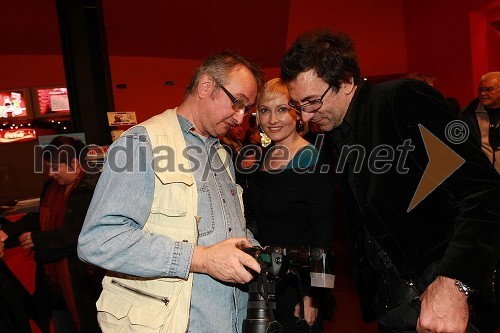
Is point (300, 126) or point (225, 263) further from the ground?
point (300, 126)

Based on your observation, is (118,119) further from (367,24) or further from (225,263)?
(367,24)

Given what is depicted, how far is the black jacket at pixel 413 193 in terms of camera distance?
117 cm

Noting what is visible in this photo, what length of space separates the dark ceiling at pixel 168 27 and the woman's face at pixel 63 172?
145 inches

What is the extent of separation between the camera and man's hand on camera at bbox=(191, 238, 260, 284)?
1314 mm

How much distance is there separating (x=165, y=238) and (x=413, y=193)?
781mm

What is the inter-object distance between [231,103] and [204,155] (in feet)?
0.74

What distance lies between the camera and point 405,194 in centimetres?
136

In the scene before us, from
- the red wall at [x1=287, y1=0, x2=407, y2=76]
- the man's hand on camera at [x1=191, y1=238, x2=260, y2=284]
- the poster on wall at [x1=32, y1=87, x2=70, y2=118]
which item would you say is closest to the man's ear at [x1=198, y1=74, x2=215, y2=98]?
the man's hand on camera at [x1=191, y1=238, x2=260, y2=284]

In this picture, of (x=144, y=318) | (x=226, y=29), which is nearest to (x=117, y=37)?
(x=226, y=29)

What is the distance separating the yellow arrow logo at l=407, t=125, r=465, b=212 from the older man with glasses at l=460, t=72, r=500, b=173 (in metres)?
3.24

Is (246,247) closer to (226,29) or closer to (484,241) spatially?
(484,241)

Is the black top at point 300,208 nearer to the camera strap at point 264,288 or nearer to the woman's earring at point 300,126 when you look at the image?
the woman's earring at point 300,126

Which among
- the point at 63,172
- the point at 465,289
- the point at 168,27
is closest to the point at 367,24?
the point at 168,27

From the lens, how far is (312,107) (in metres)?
1.63
